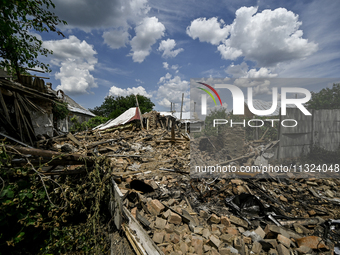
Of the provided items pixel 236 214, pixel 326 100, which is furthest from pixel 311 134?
pixel 236 214

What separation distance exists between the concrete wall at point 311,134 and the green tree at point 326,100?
0.21 metres

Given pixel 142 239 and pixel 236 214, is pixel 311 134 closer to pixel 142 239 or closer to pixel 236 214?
pixel 236 214

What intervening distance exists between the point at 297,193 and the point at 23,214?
5.75 m

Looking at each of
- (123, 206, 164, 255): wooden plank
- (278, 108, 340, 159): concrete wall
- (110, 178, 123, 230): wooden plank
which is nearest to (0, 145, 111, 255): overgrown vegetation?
(110, 178, 123, 230): wooden plank

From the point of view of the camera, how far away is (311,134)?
6.27 m

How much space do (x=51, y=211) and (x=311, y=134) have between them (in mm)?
8184

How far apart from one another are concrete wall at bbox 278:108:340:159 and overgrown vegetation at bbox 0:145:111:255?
6.30 meters

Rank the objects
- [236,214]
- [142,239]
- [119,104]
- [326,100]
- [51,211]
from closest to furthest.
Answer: [142,239]
[51,211]
[236,214]
[326,100]
[119,104]

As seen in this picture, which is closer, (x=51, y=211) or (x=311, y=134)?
(x=51, y=211)

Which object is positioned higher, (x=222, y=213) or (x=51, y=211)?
(x=51, y=211)

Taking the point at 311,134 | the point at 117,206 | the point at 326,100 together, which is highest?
the point at 326,100

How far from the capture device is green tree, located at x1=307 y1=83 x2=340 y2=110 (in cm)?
582

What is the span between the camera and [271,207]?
3.47 m

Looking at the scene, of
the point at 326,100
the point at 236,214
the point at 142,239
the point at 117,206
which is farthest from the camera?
the point at 326,100
